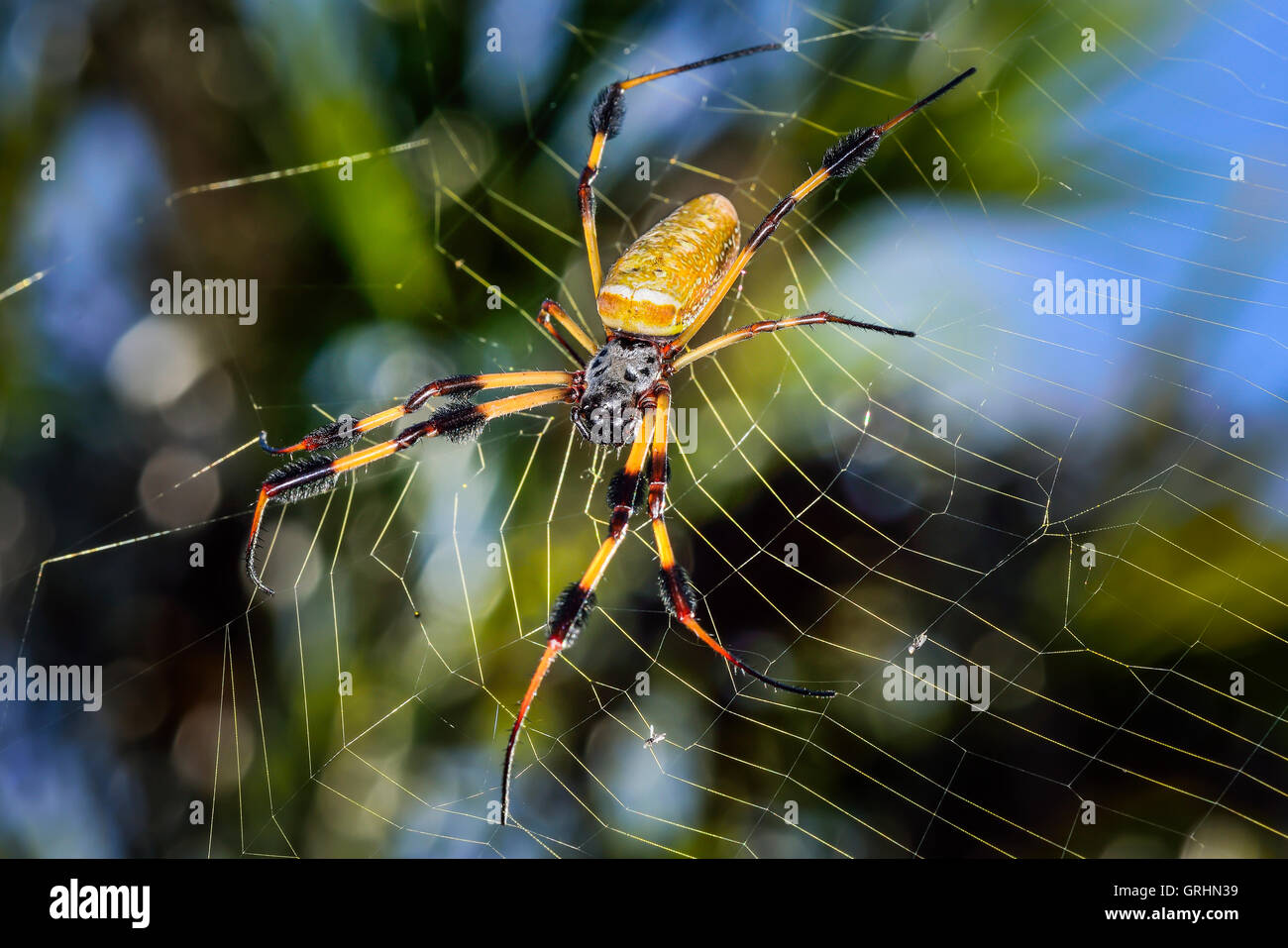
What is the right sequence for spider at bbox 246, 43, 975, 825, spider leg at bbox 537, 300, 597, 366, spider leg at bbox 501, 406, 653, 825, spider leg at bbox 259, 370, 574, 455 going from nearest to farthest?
spider leg at bbox 501, 406, 653, 825 → spider at bbox 246, 43, 975, 825 → spider leg at bbox 259, 370, 574, 455 → spider leg at bbox 537, 300, 597, 366

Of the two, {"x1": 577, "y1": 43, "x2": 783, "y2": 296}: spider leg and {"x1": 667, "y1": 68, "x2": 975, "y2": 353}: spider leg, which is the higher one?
{"x1": 577, "y1": 43, "x2": 783, "y2": 296}: spider leg

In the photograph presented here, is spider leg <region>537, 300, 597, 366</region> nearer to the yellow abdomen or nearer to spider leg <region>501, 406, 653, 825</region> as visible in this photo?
the yellow abdomen

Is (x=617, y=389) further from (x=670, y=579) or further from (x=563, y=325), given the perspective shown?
(x=670, y=579)

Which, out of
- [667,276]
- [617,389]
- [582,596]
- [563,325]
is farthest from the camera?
[563,325]

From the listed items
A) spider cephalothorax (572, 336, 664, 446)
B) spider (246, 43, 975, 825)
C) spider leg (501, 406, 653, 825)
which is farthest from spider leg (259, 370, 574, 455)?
spider leg (501, 406, 653, 825)

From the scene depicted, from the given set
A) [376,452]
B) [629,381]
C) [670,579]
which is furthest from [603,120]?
[670,579]

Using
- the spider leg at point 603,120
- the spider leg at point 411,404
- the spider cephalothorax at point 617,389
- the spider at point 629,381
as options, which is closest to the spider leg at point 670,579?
the spider at point 629,381

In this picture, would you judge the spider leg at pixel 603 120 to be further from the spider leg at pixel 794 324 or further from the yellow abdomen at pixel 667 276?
the spider leg at pixel 794 324

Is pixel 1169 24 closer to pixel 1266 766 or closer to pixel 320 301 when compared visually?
pixel 1266 766
